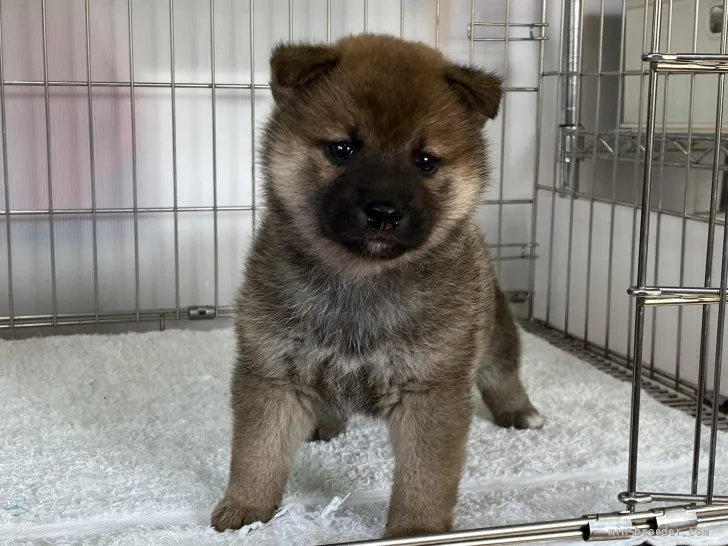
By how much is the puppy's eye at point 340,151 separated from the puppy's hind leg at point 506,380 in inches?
27.0

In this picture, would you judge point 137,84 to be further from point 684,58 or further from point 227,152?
point 684,58

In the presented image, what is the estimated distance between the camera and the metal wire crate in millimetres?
2412

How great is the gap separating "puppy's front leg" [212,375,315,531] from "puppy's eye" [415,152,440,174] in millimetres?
425

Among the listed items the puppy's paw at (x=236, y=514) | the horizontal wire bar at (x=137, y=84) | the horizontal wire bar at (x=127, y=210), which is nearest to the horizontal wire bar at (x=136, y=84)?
the horizontal wire bar at (x=137, y=84)

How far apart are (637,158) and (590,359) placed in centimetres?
62

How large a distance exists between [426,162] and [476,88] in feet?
0.53

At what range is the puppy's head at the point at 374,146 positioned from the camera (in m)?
1.28

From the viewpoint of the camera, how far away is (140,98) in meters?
2.58

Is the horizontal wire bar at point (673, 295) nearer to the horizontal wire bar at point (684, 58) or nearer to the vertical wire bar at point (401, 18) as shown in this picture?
the horizontal wire bar at point (684, 58)

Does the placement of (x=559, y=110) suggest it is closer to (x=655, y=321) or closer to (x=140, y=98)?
(x=655, y=321)

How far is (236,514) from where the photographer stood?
140 cm

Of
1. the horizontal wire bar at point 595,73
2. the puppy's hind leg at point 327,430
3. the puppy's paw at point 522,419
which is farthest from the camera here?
the horizontal wire bar at point 595,73

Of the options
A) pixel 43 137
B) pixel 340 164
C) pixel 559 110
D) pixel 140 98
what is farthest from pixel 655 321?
pixel 43 137

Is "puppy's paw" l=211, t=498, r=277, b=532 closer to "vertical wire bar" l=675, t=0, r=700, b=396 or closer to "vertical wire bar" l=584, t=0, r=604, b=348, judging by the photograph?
"vertical wire bar" l=675, t=0, r=700, b=396
